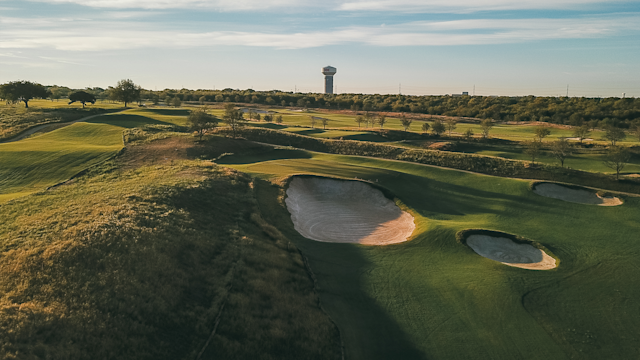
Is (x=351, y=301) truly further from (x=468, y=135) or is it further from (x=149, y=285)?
(x=468, y=135)

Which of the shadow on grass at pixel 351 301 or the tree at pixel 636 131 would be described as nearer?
the shadow on grass at pixel 351 301

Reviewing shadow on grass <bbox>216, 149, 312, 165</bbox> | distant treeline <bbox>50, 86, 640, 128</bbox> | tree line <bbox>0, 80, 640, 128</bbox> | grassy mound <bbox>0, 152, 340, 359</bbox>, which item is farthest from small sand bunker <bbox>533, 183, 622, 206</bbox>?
tree line <bbox>0, 80, 640, 128</bbox>

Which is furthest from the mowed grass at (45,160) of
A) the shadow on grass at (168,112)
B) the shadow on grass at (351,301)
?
the shadow on grass at (168,112)

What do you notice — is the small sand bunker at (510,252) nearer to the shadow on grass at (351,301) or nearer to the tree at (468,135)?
the shadow on grass at (351,301)

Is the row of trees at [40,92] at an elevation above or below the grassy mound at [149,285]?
above

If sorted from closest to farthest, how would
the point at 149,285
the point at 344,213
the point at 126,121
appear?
the point at 149,285
the point at 344,213
the point at 126,121

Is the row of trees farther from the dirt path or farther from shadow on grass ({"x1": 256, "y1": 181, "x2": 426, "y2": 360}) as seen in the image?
shadow on grass ({"x1": 256, "y1": 181, "x2": 426, "y2": 360})

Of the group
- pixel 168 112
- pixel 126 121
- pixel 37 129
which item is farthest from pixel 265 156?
pixel 168 112
